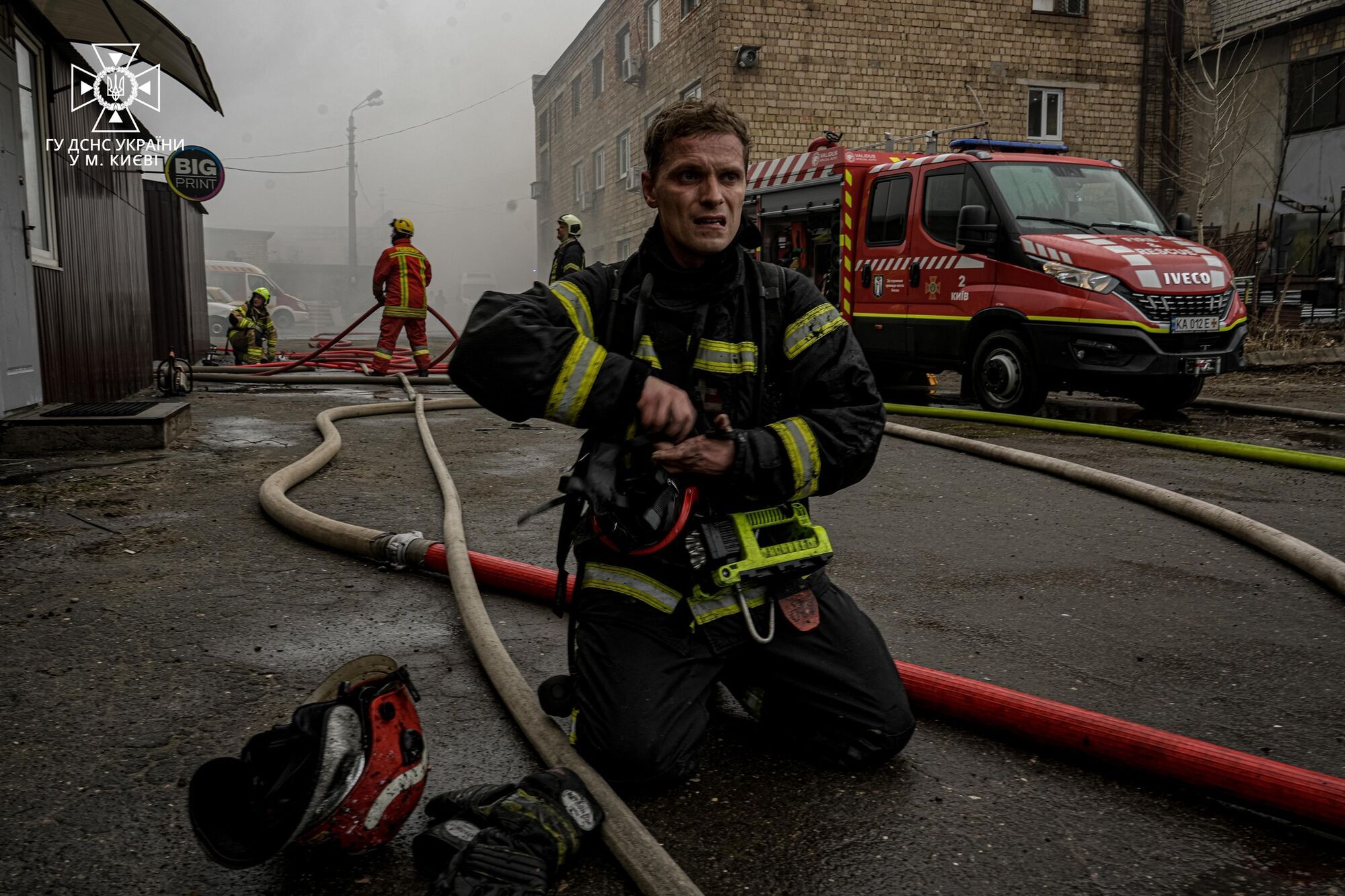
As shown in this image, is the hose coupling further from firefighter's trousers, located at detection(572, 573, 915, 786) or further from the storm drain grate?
the storm drain grate

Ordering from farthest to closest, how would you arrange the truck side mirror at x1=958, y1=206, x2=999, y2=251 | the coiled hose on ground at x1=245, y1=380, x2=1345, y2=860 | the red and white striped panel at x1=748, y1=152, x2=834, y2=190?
the red and white striped panel at x1=748, y1=152, x2=834, y2=190, the truck side mirror at x1=958, y1=206, x2=999, y2=251, the coiled hose on ground at x1=245, y1=380, x2=1345, y2=860

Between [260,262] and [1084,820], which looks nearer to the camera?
[1084,820]

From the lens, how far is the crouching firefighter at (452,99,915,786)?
2.20 meters

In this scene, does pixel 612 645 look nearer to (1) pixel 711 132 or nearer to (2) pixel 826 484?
(2) pixel 826 484

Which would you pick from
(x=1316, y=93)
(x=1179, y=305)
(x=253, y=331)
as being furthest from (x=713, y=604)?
(x=1316, y=93)

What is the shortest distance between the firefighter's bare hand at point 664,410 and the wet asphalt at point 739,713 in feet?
2.49

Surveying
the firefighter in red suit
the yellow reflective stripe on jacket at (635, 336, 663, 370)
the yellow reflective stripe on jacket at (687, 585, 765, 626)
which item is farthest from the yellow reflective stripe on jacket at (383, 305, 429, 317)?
the yellow reflective stripe on jacket at (687, 585, 765, 626)

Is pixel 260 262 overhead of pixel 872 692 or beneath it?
A: overhead

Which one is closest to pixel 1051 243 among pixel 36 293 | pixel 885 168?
pixel 885 168

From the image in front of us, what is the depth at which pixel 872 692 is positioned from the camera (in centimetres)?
224

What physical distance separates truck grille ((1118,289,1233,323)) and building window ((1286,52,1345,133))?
11533mm

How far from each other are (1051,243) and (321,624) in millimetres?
6439

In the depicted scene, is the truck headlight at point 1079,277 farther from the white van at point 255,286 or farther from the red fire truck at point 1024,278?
the white van at point 255,286

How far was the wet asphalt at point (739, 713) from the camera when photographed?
1887 mm
